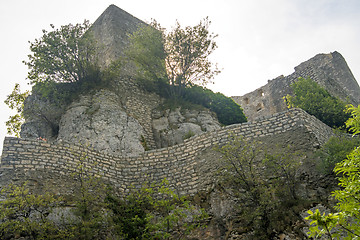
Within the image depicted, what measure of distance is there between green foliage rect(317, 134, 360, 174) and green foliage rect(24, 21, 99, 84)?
1185 centimetres

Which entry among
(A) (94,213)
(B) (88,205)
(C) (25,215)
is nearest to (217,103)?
(B) (88,205)

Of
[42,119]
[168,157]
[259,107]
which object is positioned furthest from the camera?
[259,107]

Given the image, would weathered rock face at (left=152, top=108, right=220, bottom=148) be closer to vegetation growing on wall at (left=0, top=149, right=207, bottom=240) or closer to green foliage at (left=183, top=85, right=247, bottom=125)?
green foliage at (left=183, top=85, right=247, bottom=125)

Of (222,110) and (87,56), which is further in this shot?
(222,110)

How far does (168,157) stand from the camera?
13.8m

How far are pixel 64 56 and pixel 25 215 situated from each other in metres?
9.74

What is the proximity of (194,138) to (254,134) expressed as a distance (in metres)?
2.26

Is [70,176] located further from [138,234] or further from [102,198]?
[138,234]

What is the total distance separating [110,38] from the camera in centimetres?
2117

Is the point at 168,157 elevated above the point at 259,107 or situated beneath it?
situated beneath

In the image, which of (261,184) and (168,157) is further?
(168,157)

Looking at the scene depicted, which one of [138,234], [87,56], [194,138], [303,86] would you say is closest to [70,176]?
[138,234]

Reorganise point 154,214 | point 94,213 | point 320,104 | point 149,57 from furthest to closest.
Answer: point 149,57 → point 320,104 → point 154,214 → point 94,213

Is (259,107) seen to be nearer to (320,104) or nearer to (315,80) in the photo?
(315,80)
